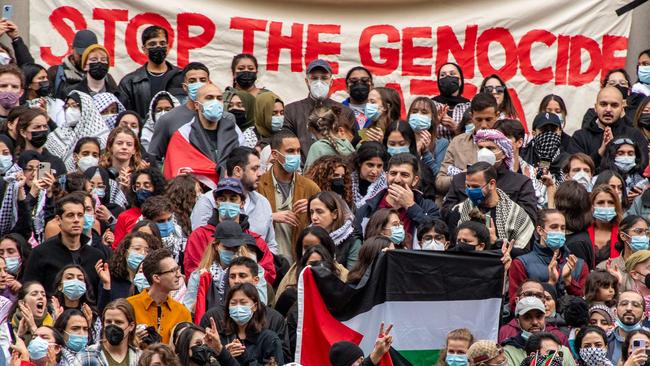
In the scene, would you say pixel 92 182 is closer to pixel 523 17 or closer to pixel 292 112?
pixel 292 112

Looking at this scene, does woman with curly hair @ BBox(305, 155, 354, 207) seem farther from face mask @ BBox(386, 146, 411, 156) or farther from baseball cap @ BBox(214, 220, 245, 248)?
baseball cap @ BBox(214, 220, 245, 248)

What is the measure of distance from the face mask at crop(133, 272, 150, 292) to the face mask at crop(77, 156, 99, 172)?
2255 millimetres

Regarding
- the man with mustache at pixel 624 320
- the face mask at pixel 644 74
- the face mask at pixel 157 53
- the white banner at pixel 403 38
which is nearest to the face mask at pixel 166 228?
the face mask at pixel 157 53

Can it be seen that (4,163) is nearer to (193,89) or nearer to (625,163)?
(193,89)

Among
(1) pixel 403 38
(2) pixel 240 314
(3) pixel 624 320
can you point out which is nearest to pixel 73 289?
(2) pixel 240 314

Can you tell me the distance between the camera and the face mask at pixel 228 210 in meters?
21.5

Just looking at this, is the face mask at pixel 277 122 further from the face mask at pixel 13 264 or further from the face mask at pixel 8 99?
the face mask at pixel 13 264

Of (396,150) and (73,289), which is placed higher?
(396,150)

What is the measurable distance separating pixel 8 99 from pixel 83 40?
Answer: 1685 millimetres

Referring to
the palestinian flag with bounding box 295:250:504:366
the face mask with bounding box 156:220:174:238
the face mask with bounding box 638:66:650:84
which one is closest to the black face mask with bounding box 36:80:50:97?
the face mask with bounding box 156:220:174:238

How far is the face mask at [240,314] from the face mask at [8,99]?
14.3ft

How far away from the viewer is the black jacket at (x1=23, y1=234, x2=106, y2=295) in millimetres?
20938

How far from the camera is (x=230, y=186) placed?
2155 centimetres

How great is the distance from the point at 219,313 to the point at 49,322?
132cm
